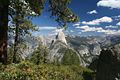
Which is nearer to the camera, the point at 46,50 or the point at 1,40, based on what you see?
the point at 1,40

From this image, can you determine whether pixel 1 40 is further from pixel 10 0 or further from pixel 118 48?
pixel 118 48

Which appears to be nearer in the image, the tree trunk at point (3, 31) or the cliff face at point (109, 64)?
the tree trunk at point (3, 31)

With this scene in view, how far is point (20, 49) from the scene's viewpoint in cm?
4391

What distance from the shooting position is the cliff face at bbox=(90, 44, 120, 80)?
102 meters

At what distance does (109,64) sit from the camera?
4166 inches

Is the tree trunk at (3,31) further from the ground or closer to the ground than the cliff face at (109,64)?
further from the ground

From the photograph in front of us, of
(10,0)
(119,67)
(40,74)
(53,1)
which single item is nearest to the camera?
(40,74)

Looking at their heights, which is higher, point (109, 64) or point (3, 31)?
point (3, 31)

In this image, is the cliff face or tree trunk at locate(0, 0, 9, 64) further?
the cliff face

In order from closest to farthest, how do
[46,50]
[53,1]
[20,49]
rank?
1. [53,1]
2. [20,49]
3. [46,50]

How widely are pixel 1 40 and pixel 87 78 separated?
336 ft

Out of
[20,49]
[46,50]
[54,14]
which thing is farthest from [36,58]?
[54,14]

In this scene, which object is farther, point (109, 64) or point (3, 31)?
point (109, 64)

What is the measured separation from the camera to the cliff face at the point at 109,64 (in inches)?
4031
